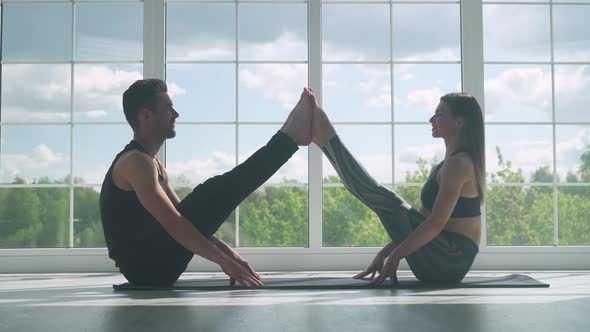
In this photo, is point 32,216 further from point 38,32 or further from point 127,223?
point 127,223

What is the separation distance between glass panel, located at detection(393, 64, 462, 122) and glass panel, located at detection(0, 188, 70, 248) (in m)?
3.33

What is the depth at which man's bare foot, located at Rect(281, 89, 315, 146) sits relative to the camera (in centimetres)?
302

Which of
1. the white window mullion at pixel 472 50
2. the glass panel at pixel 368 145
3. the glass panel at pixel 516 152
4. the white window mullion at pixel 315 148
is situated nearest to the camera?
the white window mullion at pixel 315 148

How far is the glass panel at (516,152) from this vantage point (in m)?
8.69

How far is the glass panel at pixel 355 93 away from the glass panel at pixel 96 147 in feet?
7.75

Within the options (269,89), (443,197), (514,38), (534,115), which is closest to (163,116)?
(443,197)

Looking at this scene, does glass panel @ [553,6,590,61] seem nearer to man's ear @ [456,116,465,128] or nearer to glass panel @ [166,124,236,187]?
man's ear @ [456,116,465,128]

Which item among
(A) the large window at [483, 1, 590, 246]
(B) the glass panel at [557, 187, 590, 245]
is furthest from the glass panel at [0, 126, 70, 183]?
(B) the glass panel at [557, 187, 590, 245]

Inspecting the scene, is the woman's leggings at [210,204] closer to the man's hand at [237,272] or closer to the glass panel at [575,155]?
the man's hand at [237,272]

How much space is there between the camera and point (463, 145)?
3160mm

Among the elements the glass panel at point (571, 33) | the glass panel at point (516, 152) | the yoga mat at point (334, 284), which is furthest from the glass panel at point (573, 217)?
the yoga mat at point (334, 284)

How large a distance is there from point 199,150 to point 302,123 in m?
2.83

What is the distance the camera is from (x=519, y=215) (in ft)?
31.8

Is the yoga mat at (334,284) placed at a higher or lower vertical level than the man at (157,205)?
lower
